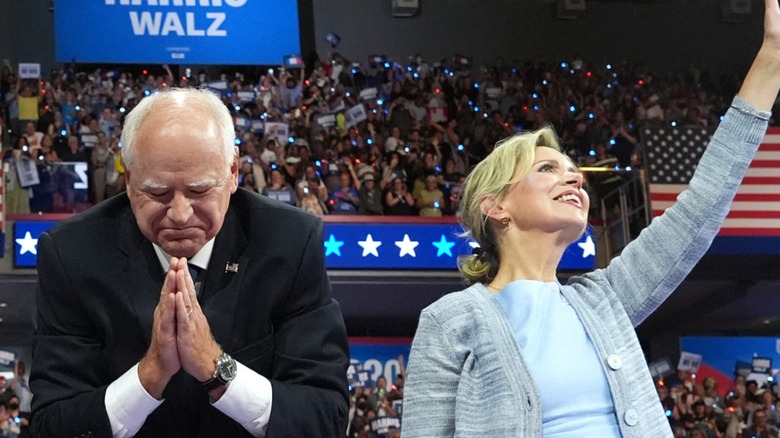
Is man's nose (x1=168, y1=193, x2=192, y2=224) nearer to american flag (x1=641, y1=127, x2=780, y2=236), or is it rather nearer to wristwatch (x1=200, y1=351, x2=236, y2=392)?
wristwatch (x1=200, y1=351, x2=236, y2=392)

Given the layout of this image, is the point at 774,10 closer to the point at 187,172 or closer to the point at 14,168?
the point at 187,172

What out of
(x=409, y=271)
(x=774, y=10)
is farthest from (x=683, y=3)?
(x=774, y=10)

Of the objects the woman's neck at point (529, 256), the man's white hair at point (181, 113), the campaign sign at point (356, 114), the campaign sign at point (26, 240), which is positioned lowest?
the campaign sign at point (26, 240)

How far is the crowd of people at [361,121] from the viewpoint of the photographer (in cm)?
1135

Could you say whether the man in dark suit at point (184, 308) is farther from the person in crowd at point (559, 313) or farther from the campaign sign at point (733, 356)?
the campaign sign at point (733, 356)

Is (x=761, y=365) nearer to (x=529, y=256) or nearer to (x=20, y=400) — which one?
(x=20, y=400)

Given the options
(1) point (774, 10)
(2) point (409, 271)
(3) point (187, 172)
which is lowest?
(2) point (409, 271)

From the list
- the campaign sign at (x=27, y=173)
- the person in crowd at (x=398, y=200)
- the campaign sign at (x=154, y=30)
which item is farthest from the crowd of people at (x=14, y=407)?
the campaign sign at (x=154, y=30)

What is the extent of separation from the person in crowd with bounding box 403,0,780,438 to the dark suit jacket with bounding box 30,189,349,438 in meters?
0.32

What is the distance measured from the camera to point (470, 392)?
2289 mm

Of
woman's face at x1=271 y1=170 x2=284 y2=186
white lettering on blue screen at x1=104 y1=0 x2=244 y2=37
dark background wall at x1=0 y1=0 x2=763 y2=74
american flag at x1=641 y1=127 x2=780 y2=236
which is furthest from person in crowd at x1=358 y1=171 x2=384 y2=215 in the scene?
dark background wall at x1=0 y1=0 x2=763 y2=74

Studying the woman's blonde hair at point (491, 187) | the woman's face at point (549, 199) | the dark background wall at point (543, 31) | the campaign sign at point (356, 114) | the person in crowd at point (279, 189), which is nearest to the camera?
the woman's face at point (549, 199)

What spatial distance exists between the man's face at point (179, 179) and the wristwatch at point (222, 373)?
A: 0.72 feet

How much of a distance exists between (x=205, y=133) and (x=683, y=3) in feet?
64.7
